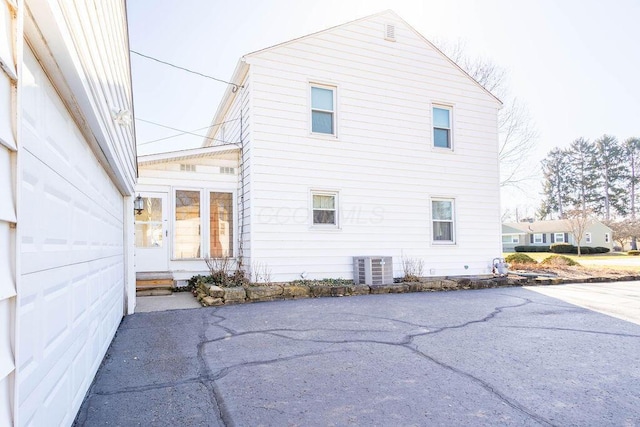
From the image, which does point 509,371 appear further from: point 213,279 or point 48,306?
point 213,279

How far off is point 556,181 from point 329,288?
165 feet

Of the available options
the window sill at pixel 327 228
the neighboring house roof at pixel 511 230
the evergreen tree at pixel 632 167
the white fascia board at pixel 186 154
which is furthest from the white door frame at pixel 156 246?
the evergreen tree at pixel 632 167

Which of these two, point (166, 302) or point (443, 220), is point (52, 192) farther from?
point (443, 220)

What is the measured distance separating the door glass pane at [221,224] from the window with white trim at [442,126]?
19.1ft

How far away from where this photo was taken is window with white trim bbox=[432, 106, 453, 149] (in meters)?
10.6

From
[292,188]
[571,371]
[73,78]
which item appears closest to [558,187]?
[292,188]

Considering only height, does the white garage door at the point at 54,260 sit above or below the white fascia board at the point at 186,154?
below

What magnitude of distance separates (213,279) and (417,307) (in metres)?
4.40

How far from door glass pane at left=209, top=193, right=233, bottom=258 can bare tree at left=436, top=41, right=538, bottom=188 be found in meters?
13.4

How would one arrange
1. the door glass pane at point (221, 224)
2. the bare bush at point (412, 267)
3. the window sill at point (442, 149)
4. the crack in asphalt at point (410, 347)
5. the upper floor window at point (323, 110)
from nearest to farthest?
the crack in asphalt at point (410, 347) → the upper floor window at point (323, 110) → the door glass pane at point (221, 224) → the bare bush at point (412, 267) → the window sill at point (442, 149)

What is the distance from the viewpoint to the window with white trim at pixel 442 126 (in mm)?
10570

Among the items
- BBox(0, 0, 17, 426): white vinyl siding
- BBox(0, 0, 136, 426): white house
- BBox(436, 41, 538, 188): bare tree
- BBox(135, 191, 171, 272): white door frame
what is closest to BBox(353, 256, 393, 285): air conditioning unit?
BBox(135, 191, 171, 272): white door frame

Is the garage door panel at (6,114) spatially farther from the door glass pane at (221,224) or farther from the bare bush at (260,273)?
the door glass pane at (221,224)

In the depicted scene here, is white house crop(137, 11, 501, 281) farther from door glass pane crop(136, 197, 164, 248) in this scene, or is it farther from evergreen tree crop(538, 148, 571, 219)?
evergreen tree crop(538, 148, 571, 219)
